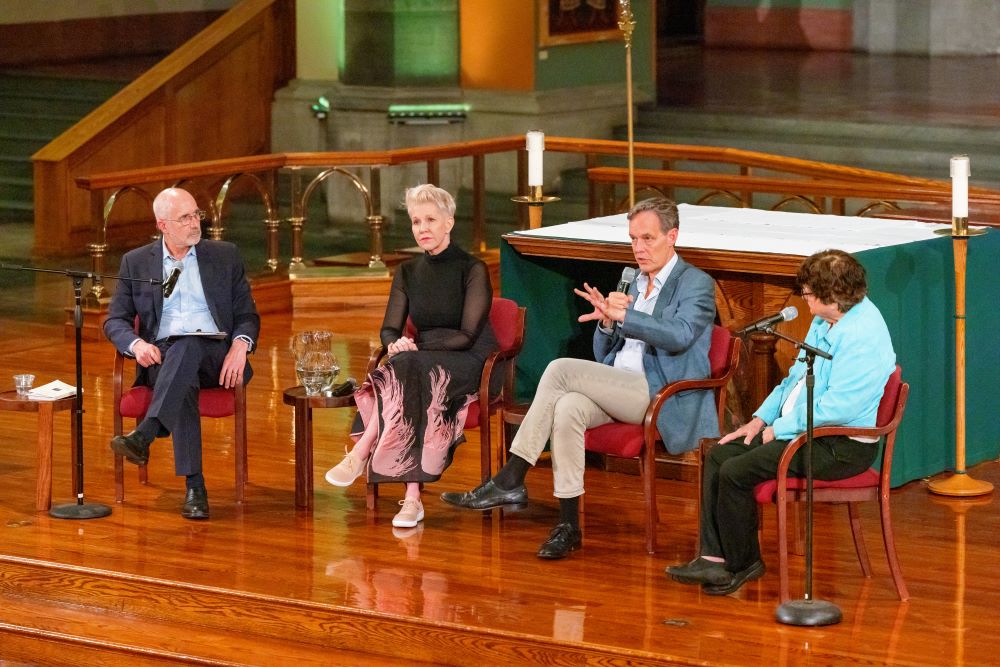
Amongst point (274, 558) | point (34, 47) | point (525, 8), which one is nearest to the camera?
point (274, 558)

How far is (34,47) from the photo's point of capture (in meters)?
14.7

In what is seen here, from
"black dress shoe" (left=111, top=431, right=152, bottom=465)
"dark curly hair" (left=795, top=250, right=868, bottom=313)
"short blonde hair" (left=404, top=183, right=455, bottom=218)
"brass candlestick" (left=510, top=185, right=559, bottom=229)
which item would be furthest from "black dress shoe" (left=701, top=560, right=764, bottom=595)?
"brass candlestick" (left=510, top=185, right=559, bottom=229)

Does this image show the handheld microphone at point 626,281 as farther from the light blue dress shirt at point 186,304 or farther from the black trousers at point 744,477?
the light blue dress shirt at point 186,304

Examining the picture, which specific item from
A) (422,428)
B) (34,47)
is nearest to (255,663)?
(422,428)

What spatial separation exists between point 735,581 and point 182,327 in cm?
207

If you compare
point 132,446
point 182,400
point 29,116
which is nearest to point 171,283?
point 182,400

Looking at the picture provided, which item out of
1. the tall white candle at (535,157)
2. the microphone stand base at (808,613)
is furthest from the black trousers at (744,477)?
the tall white candle at (535,157)

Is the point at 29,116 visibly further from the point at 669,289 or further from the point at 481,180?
the point at 669,289

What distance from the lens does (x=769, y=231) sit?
642 centimetres

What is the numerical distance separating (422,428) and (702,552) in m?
1.09

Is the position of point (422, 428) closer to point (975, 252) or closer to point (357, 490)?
point (357, 490)

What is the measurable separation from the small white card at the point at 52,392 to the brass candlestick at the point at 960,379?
2.90 m

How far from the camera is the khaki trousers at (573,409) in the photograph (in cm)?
544

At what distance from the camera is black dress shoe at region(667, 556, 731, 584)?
5.05 metres
